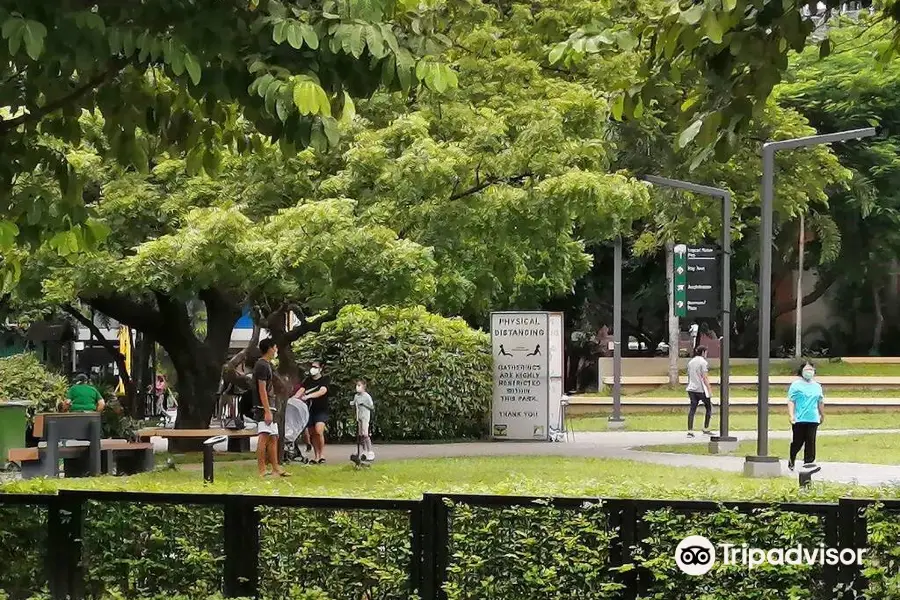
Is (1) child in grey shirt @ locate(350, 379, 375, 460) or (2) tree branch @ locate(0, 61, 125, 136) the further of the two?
(1) child in grey shirt @ locate(350, 379, 375, 460)

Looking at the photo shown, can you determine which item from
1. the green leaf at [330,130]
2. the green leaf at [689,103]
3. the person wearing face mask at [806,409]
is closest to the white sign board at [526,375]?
the person wearing face mask at [806,409]

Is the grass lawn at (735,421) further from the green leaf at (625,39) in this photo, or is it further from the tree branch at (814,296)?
the green leaf at (625,39)

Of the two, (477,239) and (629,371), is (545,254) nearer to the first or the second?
(477,239)

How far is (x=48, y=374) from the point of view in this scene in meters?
23.0

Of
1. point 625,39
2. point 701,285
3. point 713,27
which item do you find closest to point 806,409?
point 701,285

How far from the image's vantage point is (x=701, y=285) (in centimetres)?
2023

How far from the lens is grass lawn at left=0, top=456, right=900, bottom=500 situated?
736 cm

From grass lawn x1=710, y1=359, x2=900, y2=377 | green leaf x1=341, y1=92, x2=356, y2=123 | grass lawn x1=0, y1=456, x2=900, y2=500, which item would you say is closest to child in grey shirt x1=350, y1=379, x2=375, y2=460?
grass lawn x1=0, y1=456, x2=900, y2=500

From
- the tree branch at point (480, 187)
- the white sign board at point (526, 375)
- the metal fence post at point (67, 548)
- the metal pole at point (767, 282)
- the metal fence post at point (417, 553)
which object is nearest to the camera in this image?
the metal fence post at point (417, 553)

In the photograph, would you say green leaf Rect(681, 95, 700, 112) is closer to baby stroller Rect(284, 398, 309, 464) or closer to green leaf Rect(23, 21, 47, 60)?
green leaf Rect(23, 21, 47, 60)

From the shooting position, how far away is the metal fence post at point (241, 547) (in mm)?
7441

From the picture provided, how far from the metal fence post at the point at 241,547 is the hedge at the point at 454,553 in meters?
0.05

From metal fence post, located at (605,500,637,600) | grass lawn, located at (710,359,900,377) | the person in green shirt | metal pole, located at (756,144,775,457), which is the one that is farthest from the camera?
grass lawn, located at (710,359,900,377)

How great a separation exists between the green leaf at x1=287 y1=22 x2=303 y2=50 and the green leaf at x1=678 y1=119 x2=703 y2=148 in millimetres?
1805
